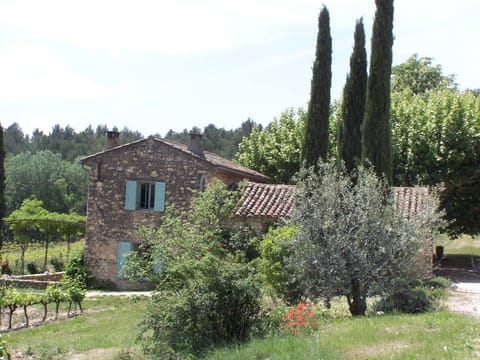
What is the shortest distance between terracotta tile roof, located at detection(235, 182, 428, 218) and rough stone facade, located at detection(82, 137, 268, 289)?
1.45m

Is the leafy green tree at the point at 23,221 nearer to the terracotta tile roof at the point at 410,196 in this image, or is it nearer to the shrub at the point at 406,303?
the terracotta tile roof at the point at 410,196

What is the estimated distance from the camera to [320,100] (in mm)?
20000

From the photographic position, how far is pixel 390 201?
12469 mm

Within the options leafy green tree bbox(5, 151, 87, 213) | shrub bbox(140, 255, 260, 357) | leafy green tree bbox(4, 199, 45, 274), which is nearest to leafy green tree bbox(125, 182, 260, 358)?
shrub bbox(140, 255, 260, 357)

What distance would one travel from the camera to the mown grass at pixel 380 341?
304 inches

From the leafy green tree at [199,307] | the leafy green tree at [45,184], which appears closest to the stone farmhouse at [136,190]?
the leafy green tree at [199,307]

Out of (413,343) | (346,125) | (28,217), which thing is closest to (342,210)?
(413,343)

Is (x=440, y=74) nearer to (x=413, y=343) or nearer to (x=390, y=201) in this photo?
(x=390, y=201)

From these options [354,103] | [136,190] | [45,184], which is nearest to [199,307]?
[136,190]

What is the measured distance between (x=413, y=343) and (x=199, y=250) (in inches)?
204

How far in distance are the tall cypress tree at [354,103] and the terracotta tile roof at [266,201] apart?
231cm

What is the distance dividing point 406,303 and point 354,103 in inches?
396

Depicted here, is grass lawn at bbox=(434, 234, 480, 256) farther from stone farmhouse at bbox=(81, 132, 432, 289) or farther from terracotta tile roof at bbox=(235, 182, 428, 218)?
stone farmhouse at bbox=(81, 132, 432, 289)

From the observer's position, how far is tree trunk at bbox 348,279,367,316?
11.8 metres
